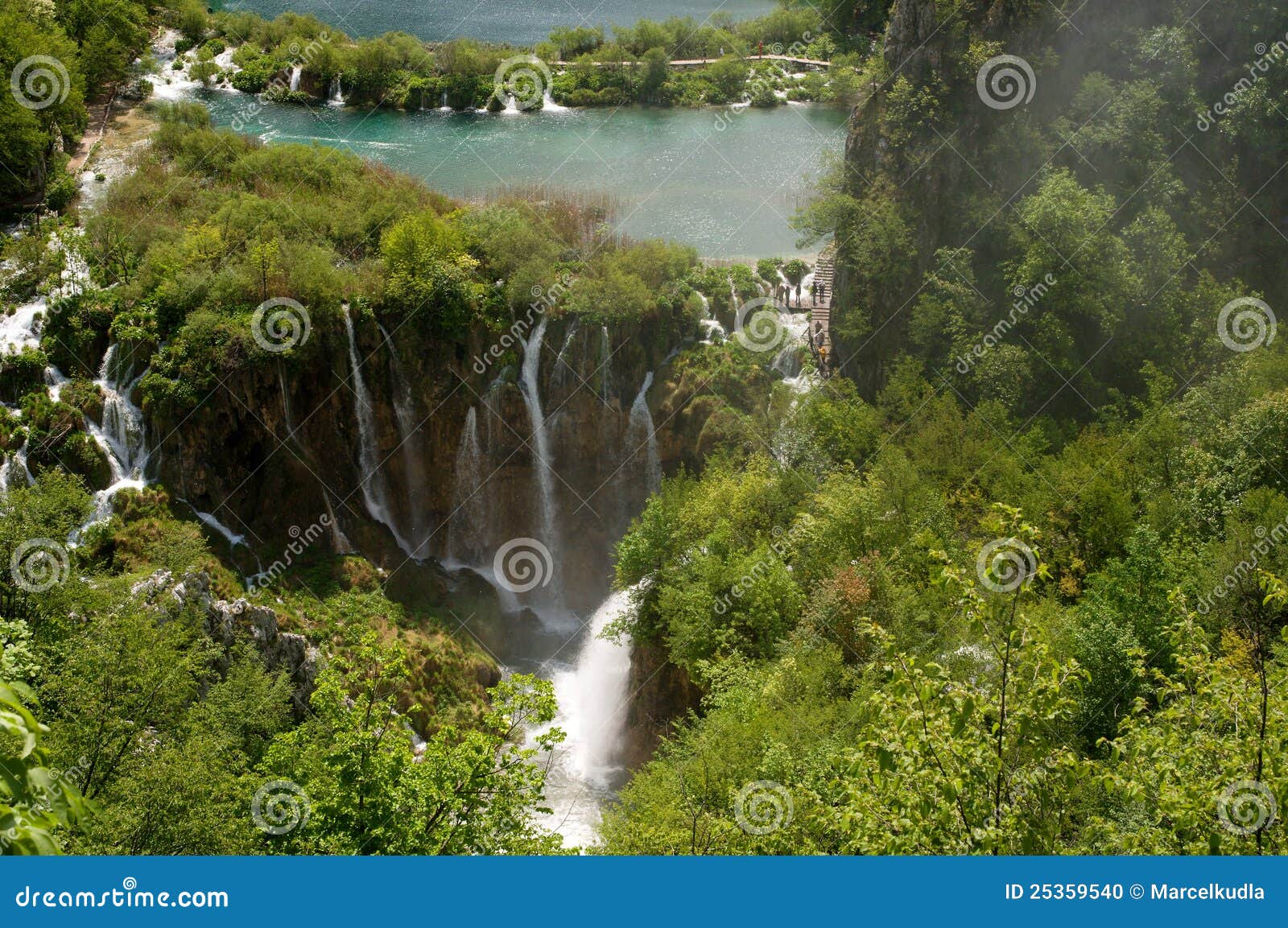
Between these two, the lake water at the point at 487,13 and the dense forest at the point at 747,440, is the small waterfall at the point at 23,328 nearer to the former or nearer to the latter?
the dense forest at the point at 747,440

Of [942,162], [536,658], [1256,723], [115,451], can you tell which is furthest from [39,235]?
[1256,723]

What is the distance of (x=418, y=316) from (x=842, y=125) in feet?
106

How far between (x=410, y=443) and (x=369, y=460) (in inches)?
60.4

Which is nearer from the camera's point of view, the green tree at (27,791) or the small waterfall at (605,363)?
the green tree at (27,791)

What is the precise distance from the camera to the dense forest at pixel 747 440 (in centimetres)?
2008

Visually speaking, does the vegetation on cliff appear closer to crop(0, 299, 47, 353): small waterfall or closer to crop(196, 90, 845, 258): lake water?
crop(196, 90, 845, 258): lake water

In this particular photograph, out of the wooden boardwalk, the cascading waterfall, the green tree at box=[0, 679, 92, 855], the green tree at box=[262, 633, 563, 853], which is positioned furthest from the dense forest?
the green tree at box=[0, 679, 92, 855]

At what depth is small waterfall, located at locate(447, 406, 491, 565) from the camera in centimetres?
3825

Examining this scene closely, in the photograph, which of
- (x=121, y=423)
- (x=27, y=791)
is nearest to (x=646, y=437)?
(x=121, y=423)

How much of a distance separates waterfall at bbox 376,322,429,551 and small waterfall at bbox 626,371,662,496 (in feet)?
25.1

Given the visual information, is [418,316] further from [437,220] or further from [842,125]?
[842,125]

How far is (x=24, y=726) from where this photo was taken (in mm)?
5219

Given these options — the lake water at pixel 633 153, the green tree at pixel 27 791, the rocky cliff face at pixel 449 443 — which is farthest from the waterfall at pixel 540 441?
the green tree at pixel 27 791

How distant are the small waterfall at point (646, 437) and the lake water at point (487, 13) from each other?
1697 inches
